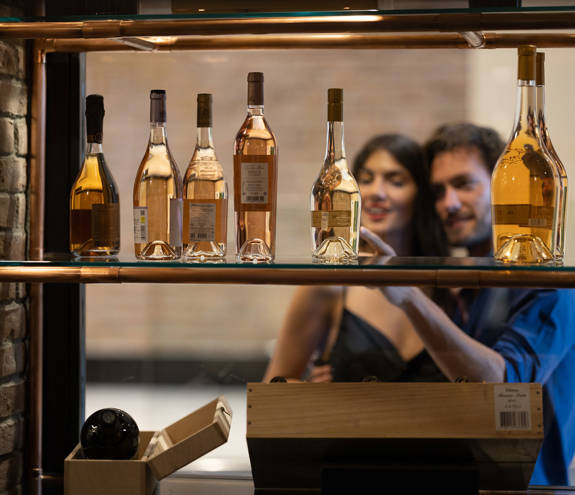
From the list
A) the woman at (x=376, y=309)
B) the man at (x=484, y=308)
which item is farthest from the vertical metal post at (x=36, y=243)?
the man at (x=484, y=308)

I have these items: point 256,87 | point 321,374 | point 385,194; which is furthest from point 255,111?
point 321,374

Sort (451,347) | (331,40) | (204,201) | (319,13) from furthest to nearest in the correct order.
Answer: (451,347)
(331,40)
(204,201)
(319,13)

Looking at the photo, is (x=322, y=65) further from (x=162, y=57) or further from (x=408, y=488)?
(x=408, y=488)

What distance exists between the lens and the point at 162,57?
5.35 ft

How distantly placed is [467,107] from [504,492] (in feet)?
2.52

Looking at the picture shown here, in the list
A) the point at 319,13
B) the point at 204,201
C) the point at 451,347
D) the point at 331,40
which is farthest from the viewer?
the point at 451,347

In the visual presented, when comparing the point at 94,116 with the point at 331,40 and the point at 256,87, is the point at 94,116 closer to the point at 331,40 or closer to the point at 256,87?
the point at 256,87

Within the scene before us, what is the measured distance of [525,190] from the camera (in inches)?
50.5

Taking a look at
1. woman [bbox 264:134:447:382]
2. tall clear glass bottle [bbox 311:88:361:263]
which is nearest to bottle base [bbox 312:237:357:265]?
tall clear glass bottle [bbox 311:88:361:263]

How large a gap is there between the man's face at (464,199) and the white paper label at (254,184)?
20.1 inches

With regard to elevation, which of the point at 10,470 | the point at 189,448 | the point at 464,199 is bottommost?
the point at 10,470

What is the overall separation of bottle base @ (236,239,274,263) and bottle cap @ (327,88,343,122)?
24 cm

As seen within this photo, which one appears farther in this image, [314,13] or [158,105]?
[158,105]

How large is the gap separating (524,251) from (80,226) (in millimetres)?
748
